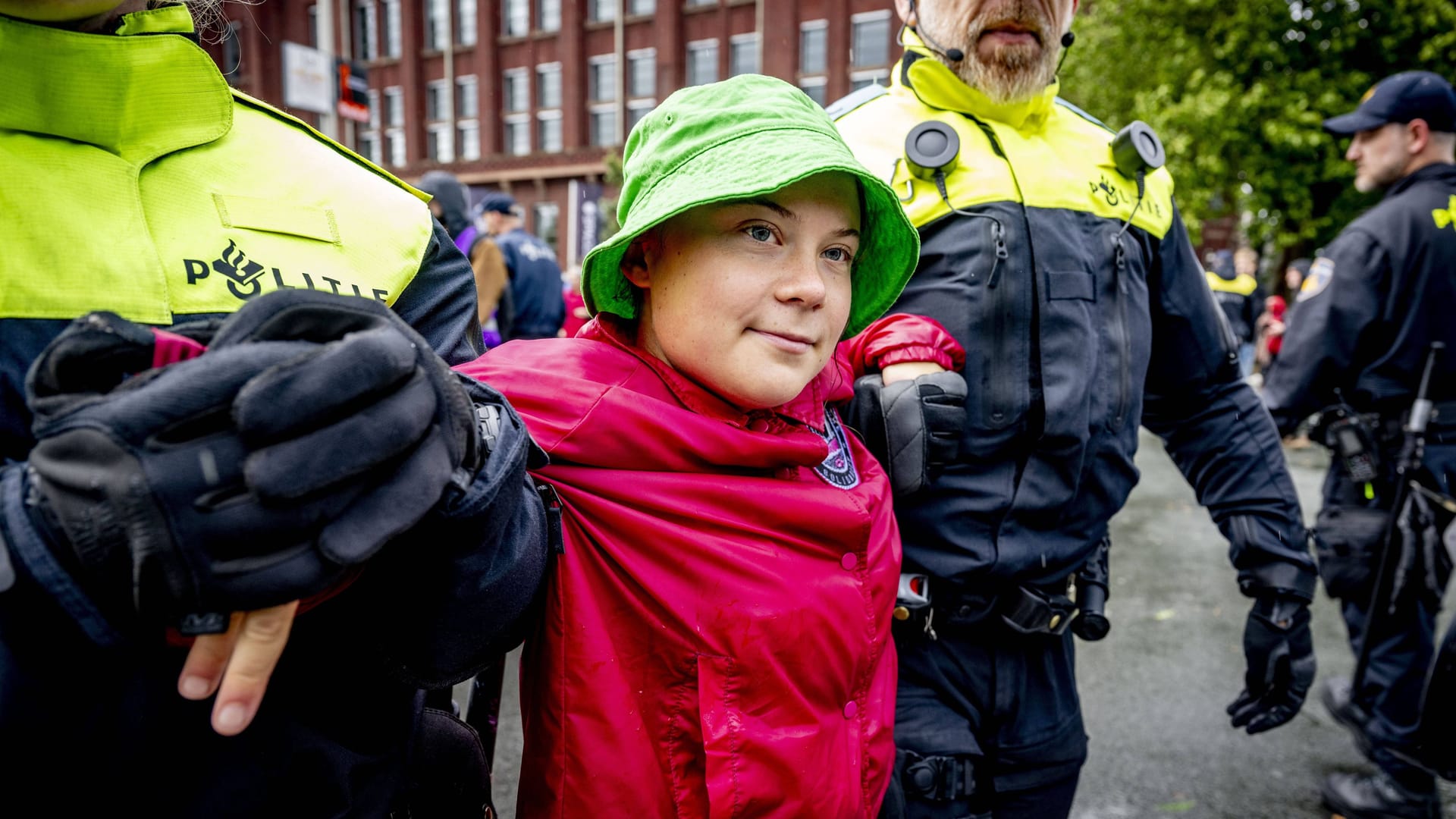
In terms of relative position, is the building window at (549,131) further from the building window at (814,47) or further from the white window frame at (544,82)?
the building window at (814,47)

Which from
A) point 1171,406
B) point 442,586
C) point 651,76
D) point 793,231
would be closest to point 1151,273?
point 1171,406

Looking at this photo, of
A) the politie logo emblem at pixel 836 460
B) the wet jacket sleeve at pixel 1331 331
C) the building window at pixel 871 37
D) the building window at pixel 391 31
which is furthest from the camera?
the building window at pixel 391 31

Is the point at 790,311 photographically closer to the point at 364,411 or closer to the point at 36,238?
the point at 364,411

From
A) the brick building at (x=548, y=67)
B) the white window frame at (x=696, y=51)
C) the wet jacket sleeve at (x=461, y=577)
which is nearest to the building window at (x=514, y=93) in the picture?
the brick building at (x=548, y=67)

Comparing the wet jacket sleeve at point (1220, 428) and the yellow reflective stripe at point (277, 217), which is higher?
the yellow reflective stripe at point (277, 217)

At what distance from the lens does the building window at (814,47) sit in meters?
26.4

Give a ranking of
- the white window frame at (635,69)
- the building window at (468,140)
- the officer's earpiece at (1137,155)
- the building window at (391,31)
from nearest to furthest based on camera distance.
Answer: the officer's earpiece at (1137,155) < the white window frame at (635,69) < the building window at (468,140) < the building window at (391,31)

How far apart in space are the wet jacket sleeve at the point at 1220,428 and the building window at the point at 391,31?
115 feet

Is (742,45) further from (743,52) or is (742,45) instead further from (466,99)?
(466,99)

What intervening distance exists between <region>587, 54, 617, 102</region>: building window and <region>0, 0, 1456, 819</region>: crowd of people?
96.7 feet

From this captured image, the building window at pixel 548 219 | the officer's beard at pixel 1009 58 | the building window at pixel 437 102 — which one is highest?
the officer's beard at pixel 1009 58

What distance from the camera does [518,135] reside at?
3161 cm

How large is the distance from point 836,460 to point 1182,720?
10.9 ft

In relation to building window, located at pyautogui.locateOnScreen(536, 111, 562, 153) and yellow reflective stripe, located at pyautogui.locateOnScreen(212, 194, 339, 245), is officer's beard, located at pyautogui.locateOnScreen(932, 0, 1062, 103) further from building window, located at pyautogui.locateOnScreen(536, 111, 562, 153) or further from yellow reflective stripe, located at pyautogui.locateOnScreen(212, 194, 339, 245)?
building window, located at pyautogui.locateOnScreen(536, 111, 562, 153)
